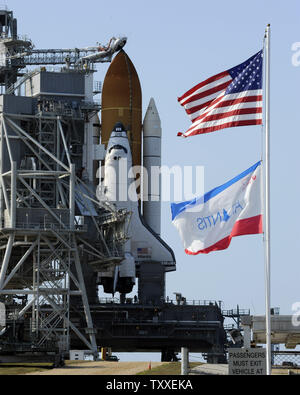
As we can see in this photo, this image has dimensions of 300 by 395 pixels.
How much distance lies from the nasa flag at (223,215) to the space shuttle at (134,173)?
59072mm

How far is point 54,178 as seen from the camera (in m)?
78.5

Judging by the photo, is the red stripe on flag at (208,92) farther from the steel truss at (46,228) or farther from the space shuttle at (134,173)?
the space shuttle at (134,173)

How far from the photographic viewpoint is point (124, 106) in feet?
310

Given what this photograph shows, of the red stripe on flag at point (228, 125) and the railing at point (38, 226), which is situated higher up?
the red stripe on flag at point (228, 125)

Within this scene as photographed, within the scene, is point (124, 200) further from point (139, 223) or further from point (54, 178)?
point (54, 178)

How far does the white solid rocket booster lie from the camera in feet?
309

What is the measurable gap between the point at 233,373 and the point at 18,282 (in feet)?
196

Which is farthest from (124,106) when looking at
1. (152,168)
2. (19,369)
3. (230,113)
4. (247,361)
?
(247,361)

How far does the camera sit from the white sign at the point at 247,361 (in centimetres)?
2495

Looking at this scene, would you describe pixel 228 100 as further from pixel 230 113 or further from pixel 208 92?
pixel 208 92

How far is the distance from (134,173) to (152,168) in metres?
2.22

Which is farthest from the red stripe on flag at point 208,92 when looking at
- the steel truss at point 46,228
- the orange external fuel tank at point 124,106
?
the orange external fuel tank at point 124,106

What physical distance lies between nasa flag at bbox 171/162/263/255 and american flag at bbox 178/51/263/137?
1.58 meters
